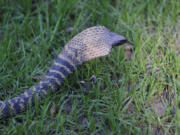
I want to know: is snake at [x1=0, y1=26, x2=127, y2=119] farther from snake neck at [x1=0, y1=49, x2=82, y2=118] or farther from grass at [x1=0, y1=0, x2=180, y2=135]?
grass at [x1=0, y1=0, x2=180, y2=135]

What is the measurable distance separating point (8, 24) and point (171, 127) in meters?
3.74

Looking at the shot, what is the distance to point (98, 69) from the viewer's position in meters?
4.50

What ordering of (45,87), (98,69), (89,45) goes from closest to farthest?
(45,87) < (89,45) < (98,69)

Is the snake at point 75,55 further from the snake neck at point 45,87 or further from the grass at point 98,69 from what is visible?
the grass at point 98,69

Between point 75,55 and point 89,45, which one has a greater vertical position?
point 89,45

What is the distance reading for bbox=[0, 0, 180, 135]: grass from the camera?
381cm

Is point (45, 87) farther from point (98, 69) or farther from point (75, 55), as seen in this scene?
point (98, 69)

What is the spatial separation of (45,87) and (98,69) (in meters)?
0.94

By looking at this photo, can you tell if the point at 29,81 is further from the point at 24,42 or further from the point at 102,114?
the point at 102,114

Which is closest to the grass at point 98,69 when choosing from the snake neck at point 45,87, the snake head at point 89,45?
the snake neck at point 45,87

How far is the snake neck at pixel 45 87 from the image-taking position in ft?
13.1

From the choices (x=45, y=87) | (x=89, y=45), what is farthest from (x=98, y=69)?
(x=45, y=87)

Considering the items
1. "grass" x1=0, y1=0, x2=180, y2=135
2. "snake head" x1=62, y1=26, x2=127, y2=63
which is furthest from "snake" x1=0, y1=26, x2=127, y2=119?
"grass" x1=0, y1=0, x2=180, y2=135

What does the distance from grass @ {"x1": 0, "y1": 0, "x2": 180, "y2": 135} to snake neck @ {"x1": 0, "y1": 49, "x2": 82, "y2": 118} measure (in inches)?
4.8
